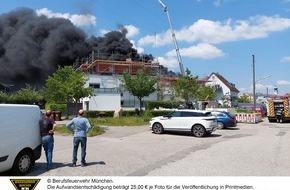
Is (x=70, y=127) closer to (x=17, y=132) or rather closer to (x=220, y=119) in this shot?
(x=17, y=132)

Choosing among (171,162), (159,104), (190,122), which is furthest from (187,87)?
(171,162)

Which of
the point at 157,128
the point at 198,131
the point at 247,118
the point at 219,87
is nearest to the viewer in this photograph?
the point at 198,131

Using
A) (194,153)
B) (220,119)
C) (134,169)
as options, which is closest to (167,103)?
(220,119)

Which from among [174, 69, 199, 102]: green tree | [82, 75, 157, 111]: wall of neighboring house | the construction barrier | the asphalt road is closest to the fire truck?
the construction barrier

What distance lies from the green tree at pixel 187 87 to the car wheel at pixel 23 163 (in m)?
40.3

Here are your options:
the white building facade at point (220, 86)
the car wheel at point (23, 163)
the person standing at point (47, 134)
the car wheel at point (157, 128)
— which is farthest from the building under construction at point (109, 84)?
the car wheel at point (23, 163)

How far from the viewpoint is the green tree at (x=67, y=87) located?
37844 mm

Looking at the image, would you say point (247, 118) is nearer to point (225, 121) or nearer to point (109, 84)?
point (225, 121)

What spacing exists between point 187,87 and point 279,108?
14.3 meters

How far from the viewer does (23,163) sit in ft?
30.0

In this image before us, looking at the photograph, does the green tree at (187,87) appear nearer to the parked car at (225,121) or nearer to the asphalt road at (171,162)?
the parked car at (225,121)

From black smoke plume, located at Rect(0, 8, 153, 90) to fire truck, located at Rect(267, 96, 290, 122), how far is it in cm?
4119

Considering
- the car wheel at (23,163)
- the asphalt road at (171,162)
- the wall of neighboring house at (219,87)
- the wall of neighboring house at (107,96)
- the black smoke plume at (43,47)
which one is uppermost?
the black smoke plume at (43,47)

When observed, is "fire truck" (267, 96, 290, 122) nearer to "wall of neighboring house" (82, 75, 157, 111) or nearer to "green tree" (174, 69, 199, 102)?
"green tree" (174, 69, 199, 102)
